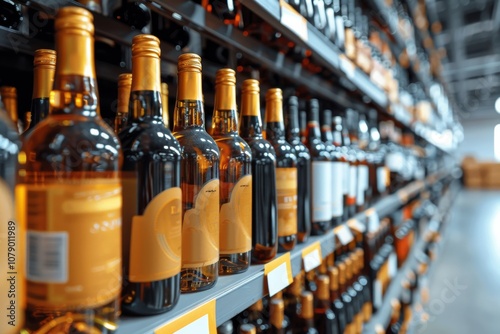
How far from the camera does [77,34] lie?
39 cm

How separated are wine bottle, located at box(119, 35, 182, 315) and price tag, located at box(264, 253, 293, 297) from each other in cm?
29

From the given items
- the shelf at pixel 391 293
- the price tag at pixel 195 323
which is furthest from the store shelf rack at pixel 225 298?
the shelf at pixel 391 293

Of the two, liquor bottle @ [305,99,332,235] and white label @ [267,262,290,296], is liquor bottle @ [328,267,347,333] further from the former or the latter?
white label @ [267,262,290,296]

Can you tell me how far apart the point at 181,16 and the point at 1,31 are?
0.98ft

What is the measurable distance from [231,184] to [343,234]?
0.62 metres

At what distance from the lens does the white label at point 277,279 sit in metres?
0.77

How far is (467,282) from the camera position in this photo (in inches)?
132

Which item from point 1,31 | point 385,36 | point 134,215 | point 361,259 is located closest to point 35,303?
point 134,215

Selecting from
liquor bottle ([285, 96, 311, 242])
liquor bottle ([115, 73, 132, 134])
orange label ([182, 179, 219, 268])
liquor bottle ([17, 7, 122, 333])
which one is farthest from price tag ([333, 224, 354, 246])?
liquor bottle ([17, 7, 122, 333])

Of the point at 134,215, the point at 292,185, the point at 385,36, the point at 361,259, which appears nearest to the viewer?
the point at 134,215

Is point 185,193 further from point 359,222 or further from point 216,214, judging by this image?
point 359,222

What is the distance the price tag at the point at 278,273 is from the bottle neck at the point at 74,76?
50 cm

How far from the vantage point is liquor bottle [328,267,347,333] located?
144cm

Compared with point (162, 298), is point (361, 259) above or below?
below
